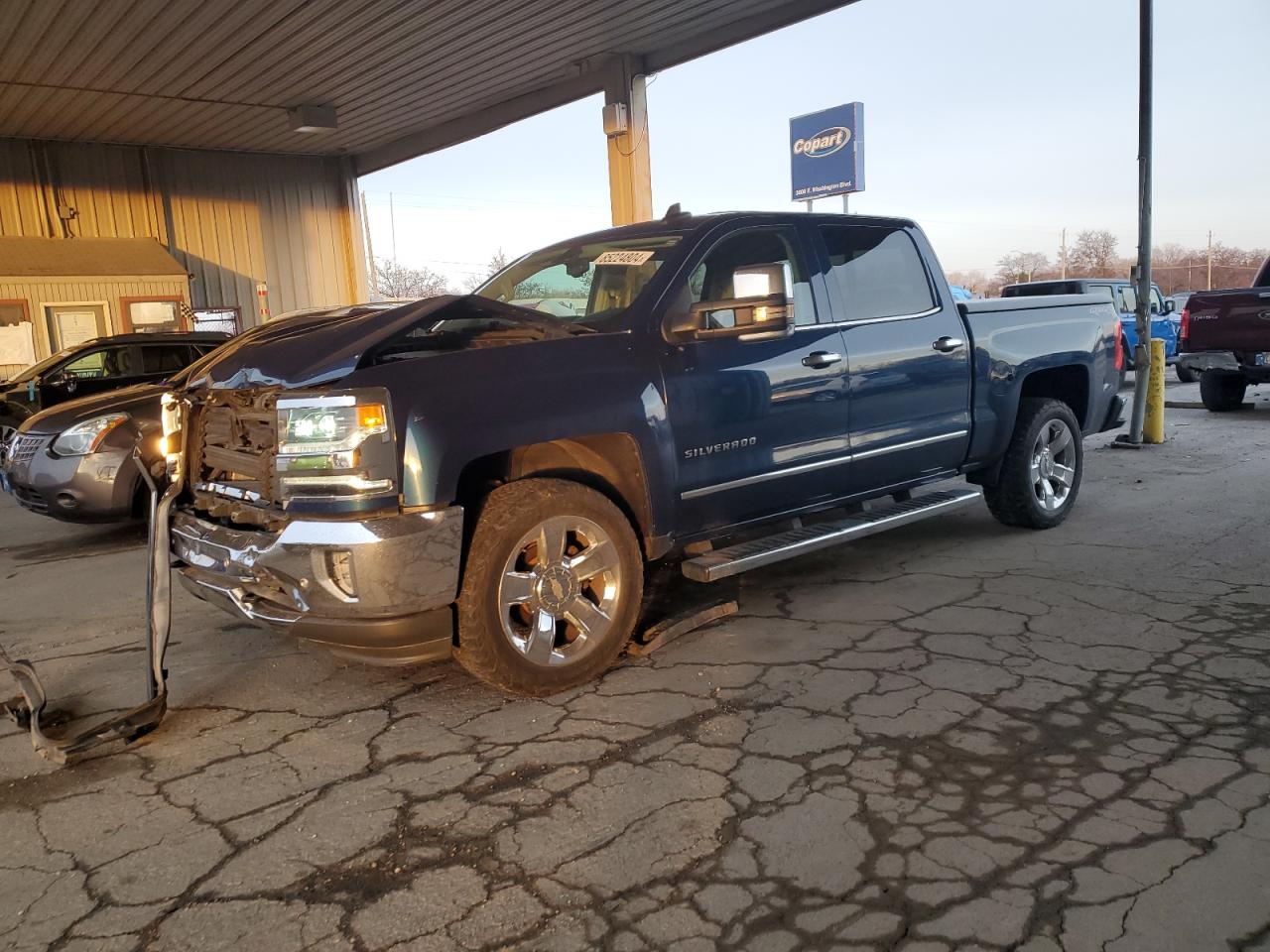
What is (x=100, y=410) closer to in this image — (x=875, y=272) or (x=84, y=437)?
(x=84, y=437)

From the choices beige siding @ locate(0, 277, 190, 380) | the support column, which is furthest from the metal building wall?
the support column

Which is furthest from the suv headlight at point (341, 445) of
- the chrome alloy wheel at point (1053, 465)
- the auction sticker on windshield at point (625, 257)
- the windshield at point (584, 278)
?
the chrome alloy wheel at point (1053, 465)

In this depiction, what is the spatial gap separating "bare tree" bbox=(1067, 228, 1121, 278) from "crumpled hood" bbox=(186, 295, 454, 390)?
232 ft

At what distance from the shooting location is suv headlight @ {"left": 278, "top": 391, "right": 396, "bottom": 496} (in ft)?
10.6

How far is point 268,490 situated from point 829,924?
7.75 ft

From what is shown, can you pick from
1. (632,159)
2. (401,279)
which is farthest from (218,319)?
(401,279)

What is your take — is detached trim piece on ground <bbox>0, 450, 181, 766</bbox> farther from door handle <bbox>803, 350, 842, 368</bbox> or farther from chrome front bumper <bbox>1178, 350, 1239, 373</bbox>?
chrome front bumper <bbox>1178, 350, 1239, 373</bbox>

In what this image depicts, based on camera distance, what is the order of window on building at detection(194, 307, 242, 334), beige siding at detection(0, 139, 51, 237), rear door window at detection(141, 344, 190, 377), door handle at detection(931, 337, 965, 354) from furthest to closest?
window on building at detection(194, 307, 242, 334), beige siding at detection(0, 139, 51, 237), rear door window at detection(141, 344, 190, 377), door handle at detection(931, 337, 965, 354)

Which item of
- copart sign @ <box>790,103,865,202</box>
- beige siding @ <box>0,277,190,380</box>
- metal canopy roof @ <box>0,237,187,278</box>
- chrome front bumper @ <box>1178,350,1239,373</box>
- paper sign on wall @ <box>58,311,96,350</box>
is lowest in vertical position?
chrome front bumper @ <box>1178,350,1239,373</box>

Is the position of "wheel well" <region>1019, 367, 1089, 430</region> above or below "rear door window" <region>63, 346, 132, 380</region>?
below

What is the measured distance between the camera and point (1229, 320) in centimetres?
1105

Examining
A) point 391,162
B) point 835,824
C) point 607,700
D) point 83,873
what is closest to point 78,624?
point 83,873

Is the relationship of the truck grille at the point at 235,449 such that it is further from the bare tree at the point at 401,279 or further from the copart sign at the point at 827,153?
the bare tree at the point at 401,279

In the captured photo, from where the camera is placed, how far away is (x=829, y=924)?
230cm
